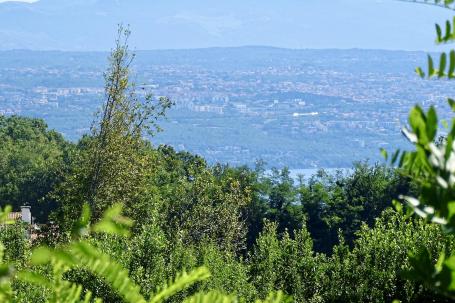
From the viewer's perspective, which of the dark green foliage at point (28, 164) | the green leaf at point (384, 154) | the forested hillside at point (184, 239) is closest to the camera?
the forested hillside at point (184, 239)

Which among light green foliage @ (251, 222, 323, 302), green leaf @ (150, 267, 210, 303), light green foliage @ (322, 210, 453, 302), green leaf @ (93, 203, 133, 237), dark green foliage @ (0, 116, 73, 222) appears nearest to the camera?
green leaf @ (93, 203, 133, 237)

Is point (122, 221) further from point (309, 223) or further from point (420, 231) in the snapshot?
point (309, 223)

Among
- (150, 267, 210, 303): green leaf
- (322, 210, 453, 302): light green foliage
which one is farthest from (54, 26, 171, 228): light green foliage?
(150, 267, 210, 303): green leaf

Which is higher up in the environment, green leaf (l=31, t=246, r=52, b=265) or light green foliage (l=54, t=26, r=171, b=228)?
green leaf (l=31, t=246, r=52, b=265)

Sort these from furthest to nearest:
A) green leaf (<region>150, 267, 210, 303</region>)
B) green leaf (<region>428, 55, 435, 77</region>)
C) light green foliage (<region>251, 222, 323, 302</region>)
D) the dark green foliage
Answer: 1. the dark green foliage
2. light green foliage (<region>251, 222, 323, 302</region>)
3. green leaf (<region>428, 55, 435, 77</region>)
4. green leaf (<region>150, 267, 210, 303</region>)

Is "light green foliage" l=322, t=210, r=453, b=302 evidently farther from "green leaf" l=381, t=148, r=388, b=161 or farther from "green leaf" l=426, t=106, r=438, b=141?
"green leaf" l=426, t=106, r=438, b=141

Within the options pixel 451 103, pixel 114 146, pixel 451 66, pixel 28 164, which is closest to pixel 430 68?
pixel 451 66

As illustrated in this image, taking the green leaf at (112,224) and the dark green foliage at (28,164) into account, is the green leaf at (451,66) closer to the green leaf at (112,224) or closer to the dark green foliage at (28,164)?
the green leaf at (112,224)

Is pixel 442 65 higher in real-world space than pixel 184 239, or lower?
higher

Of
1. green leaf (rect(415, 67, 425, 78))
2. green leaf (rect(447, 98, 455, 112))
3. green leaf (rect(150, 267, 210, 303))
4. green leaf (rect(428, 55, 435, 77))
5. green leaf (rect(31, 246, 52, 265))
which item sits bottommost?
green leaf (rect(150, 267, 210, 303))

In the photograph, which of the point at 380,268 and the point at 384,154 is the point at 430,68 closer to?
the point at 384,154

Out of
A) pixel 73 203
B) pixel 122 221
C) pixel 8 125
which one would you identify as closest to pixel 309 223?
pixel 8 125

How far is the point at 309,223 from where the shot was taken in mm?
69812

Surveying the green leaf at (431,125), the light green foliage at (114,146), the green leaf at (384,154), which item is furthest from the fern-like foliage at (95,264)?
the light green foliage at (114,146)
